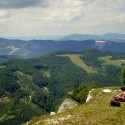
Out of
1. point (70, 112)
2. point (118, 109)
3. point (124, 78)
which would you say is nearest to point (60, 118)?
point (70, 112)

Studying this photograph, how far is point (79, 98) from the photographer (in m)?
136

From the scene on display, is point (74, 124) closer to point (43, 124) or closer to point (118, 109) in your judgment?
point (43, 124)

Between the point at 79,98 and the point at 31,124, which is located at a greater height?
the point at 31,124

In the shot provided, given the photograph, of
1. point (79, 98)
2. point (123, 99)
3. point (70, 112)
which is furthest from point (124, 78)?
point (70, 112)

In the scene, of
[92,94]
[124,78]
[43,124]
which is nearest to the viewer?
[43,124]

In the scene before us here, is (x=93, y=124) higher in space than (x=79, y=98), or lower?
higher

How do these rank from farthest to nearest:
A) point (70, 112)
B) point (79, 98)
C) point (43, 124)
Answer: point (79, 98), point (70, 112), point (43, 124)

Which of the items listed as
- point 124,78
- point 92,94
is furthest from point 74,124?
point 124,78

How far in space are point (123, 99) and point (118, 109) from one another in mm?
6583

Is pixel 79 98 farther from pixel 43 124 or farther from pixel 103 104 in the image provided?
pixel 43 124

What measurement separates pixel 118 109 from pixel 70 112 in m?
10.4

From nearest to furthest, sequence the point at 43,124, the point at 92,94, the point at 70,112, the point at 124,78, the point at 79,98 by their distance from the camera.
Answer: the point at 43,124
the point at 70,112
the point at 92,94
the point at 124,78
the point at 79,98

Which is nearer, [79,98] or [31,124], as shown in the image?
[31,124]

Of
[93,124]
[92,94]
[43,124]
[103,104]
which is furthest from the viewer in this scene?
[92,94]
